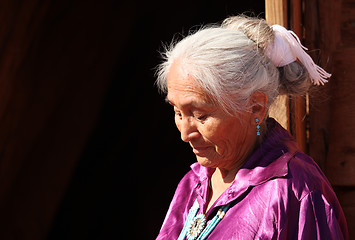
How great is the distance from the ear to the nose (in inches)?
7.4

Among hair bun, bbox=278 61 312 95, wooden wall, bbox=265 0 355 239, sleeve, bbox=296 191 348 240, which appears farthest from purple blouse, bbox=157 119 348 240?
wooden wall, bbox=265 0 355 239

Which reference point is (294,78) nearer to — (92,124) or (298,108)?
(298,108)

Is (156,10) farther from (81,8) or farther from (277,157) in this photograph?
(277,157)

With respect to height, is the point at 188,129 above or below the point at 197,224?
above

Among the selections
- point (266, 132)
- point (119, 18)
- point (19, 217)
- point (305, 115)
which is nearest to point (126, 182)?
point (19, 217)

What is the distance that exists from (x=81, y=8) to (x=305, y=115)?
1.98m

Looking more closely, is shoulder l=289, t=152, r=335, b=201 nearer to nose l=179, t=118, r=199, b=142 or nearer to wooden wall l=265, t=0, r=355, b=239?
nose l=179, t=118, r=199, b=142

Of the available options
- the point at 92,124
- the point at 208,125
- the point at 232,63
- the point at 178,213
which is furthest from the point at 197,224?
the point at 92,124

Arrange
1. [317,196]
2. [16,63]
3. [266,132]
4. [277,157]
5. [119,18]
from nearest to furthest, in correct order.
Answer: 1. [317,196]
2. [277,157]
3. [266,132]
4. [16,63]
5. [119,18]

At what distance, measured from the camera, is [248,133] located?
1.78 meters

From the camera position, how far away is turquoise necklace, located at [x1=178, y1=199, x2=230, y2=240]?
68.4 inches

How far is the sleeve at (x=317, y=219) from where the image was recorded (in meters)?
1.56

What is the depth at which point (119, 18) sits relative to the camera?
13.7ft

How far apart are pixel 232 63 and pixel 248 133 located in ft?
0.82
